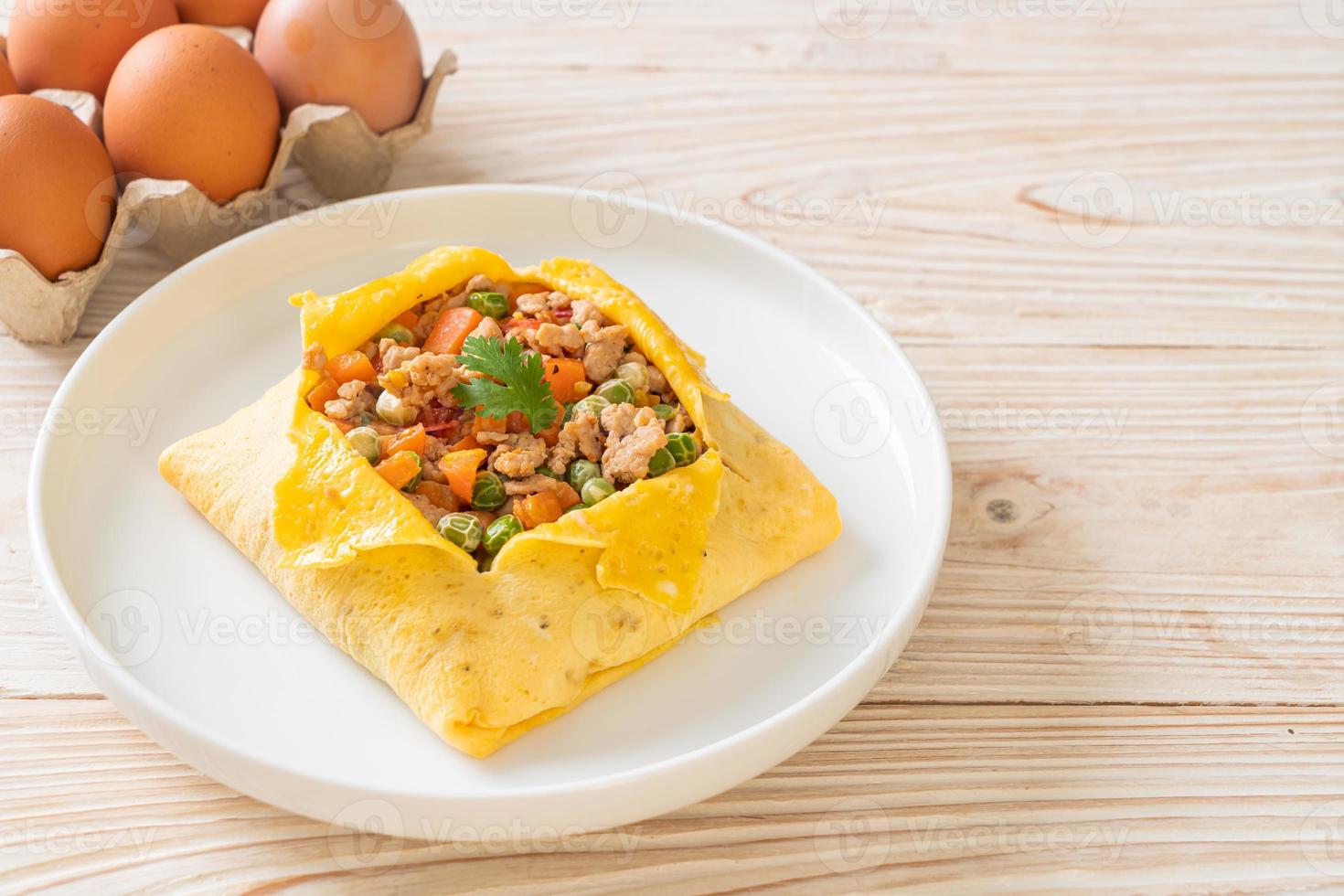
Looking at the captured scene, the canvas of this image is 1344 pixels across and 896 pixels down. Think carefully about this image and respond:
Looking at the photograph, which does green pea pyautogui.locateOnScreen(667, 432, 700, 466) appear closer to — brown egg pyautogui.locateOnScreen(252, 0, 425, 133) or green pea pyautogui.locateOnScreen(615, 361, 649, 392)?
green pea pyautogui.locateOnScreen(615, 361, 649, 392)

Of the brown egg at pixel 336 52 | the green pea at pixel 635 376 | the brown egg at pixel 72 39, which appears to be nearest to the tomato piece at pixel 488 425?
the green pea at pixel 635 376

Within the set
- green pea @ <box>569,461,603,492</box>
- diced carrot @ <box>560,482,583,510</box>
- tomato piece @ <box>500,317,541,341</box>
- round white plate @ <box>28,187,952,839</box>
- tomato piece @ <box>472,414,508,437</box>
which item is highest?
tomato piece @ <box>500,317,541,341</box>

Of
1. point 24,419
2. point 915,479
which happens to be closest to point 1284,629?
point 915,479

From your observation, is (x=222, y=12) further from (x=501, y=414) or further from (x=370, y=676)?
(x=370, y=676)

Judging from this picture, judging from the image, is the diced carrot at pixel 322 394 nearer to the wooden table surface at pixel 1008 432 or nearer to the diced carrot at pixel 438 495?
the diced carrot at pixel 438 495

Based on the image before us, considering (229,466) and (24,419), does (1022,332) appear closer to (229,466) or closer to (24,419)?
(229,466)

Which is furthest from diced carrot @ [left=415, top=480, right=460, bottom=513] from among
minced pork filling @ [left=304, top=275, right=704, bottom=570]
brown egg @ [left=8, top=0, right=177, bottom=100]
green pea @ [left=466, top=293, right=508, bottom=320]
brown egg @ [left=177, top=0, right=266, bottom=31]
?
brown egg @ [left=177, top=0, right=266, bottom=31]
